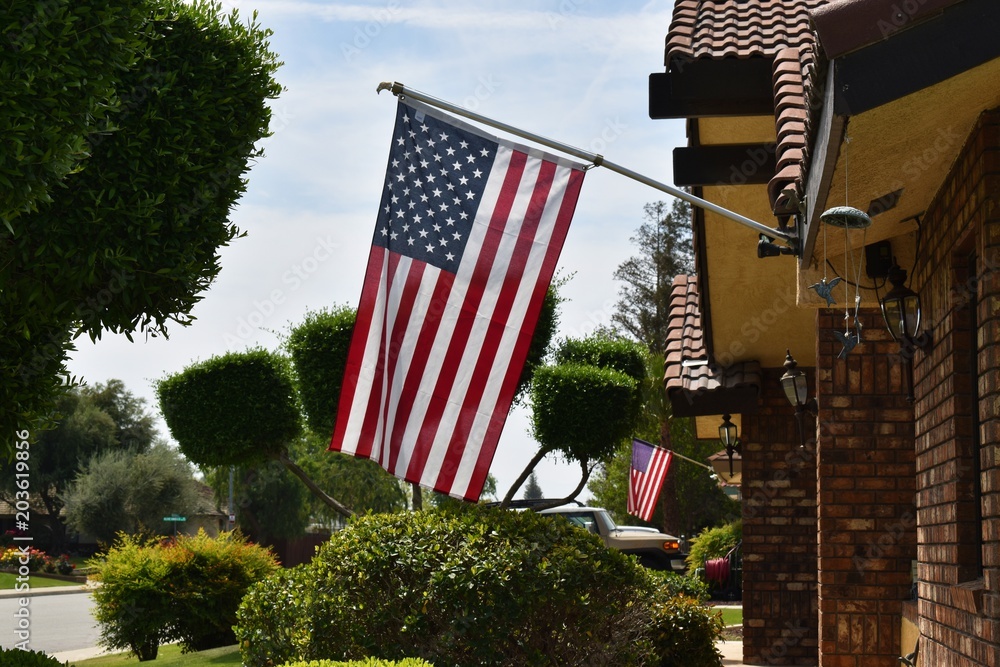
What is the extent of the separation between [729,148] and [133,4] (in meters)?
4.15

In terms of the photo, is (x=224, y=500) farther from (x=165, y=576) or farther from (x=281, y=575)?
(x=281, y=575)

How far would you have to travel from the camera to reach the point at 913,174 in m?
4.76

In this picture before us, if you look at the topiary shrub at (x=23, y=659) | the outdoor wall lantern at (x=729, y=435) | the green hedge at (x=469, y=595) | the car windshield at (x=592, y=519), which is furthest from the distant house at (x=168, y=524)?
the topiary shrub at (x=23, y=659)

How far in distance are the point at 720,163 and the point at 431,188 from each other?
2.25 m

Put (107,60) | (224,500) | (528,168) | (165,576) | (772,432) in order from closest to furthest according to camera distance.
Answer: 1. (107,60)
2. (528,168)
3. (772,432)
4. (165,576)
5. (224,500)

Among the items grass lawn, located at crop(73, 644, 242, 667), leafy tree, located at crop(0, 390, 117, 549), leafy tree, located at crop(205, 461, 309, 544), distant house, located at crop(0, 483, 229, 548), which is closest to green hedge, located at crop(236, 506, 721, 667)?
grass lawn, located at crop(73, 644, 242, 667)

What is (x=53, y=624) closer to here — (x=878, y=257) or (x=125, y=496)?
(x=878, y=257)

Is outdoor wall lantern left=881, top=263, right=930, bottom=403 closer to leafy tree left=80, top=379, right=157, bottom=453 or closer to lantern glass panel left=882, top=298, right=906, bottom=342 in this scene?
lantern glass panel left=882, top=298, right=906, bottom=342

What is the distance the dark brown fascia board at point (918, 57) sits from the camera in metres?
3.39

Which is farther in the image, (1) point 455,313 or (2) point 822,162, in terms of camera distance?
(1) point 455,313

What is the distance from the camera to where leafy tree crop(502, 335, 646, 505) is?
21.2 metres

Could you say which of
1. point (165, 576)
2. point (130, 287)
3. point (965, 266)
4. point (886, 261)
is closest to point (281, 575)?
point (130, 287)

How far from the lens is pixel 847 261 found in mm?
6242

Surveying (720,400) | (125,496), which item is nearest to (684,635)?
(720,400)
